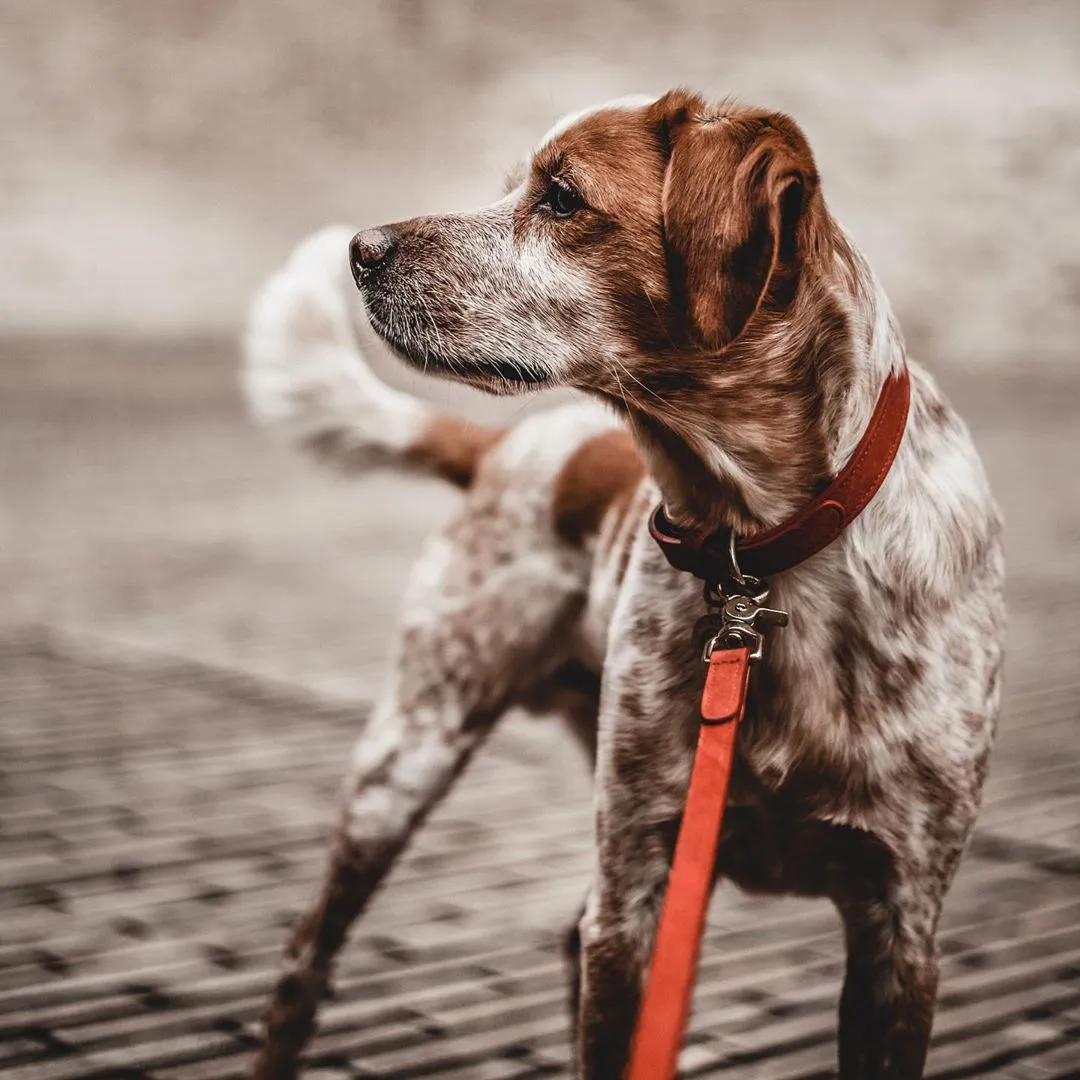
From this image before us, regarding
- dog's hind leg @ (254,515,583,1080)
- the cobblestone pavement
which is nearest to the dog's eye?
dog's hind leg @ (254,515,583,1080)

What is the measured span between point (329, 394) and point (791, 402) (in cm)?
140

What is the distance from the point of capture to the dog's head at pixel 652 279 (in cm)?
180

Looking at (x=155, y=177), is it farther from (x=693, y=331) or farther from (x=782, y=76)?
(x=693, y=331)

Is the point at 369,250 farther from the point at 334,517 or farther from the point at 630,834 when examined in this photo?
the point at 334,517

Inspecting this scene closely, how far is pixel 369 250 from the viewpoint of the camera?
81.7 inches

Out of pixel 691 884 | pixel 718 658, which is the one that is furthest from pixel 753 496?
pixel 691 884

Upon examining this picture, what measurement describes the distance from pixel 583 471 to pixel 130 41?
33.3 ft

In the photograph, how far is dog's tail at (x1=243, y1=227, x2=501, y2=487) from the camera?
119 inches

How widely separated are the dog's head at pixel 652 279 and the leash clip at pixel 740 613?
10 centimetres

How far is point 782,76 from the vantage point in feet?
31.6

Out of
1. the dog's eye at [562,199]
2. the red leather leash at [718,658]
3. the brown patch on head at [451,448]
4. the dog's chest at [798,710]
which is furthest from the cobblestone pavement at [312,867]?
the dog's eye at [562,199]

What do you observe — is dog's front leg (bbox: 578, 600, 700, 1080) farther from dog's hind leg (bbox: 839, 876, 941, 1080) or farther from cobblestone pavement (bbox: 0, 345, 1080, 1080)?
cobblestone pavement (bbox: 0, 345, 1080, 1080)

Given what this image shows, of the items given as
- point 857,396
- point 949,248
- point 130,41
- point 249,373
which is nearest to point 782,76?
point 949,248

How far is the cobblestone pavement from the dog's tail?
108 centimetres
